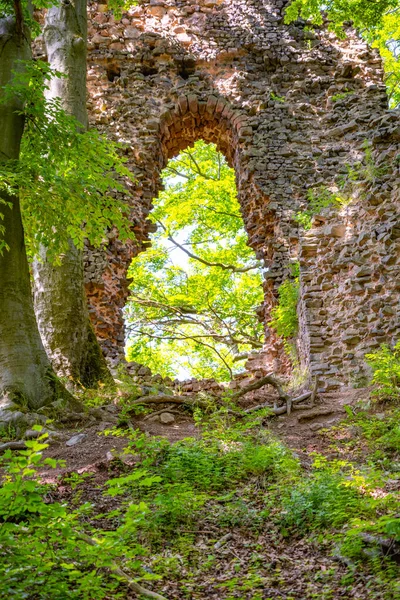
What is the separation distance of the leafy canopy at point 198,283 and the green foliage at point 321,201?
7487 millimetres

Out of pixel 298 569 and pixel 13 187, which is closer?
pixel 298 569

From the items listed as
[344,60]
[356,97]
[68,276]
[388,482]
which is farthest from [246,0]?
[388,482]

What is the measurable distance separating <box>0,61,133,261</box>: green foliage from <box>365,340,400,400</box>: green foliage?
3732 mm

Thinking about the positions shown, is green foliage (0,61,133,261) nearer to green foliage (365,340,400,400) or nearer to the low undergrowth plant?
green foliage (365,340,400,400)

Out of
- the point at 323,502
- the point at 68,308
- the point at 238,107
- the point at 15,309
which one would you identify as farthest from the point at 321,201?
the point at 323,502

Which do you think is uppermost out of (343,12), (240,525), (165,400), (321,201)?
(343,12)

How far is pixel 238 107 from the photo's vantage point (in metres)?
12.8

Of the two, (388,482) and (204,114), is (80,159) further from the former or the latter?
(204,114)

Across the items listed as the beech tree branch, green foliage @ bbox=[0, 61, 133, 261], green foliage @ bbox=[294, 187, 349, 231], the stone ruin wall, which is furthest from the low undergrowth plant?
the beech tree branch

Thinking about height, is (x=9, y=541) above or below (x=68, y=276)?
below

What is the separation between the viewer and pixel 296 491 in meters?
4.12

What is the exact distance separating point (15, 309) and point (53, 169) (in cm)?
174

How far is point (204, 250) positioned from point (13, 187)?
13.1m

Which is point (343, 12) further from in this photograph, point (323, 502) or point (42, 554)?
point (42, 554)
